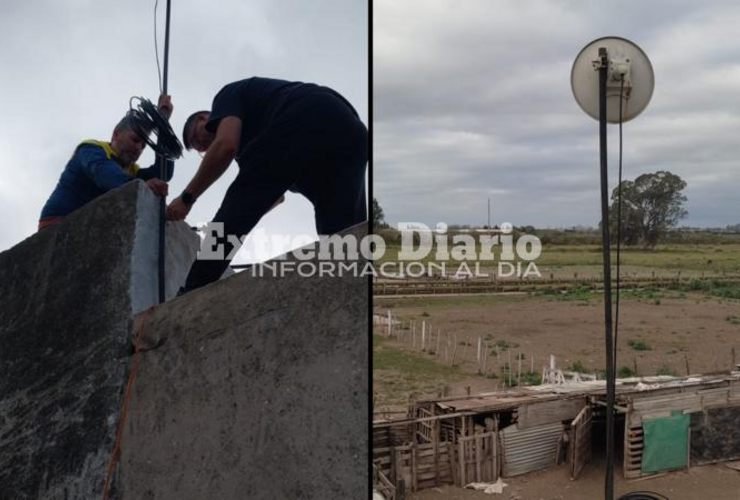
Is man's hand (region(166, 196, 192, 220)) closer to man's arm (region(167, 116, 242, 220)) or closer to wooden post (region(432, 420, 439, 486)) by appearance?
man's arm (region(167, 116, 242, 220))

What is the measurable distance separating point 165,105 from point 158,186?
515 mm

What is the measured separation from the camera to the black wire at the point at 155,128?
308cm

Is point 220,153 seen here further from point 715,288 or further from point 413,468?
point 715,288

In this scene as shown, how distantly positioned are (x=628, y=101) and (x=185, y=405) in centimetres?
242

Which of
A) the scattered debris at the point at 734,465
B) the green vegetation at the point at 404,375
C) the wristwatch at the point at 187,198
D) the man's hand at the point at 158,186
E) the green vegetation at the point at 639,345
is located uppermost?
the man's hand at the point at 158,186

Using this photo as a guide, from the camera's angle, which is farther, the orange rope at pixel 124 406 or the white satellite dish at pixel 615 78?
the white satellite dish at pixel 615 78

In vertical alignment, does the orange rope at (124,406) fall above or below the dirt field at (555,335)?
above

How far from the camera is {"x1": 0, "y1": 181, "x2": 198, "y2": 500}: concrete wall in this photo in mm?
2473

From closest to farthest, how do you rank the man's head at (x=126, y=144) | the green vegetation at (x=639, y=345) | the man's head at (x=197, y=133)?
the man's head at (x=197, y=133), the man's head at (x=126, y=144), the green vegetation at (x=639, y=345)

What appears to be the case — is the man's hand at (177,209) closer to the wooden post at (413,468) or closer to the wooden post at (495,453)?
the wooden post at (413,468)

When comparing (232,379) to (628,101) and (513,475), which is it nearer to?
(628,101)

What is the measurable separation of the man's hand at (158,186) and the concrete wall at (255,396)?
2.04 feet

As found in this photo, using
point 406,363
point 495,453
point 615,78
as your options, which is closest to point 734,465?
point 495,453

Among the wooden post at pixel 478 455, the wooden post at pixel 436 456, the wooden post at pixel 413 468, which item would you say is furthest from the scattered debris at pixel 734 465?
the wooden post at pixel 413 468
